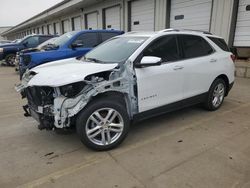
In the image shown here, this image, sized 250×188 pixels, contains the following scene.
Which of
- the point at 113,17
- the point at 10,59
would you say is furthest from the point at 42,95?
the point at 113,17

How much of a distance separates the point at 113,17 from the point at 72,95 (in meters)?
14.3

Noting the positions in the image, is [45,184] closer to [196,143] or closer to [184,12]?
[196,143]

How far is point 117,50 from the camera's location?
4.07 meters

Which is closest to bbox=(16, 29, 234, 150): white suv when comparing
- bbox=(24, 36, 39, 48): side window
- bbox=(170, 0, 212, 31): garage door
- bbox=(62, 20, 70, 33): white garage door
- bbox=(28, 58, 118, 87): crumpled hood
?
bbox=(28, 58, 118, 87): crumpled hood

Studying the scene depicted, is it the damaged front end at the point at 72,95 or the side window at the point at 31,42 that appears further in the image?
the side window at the point at 31,42

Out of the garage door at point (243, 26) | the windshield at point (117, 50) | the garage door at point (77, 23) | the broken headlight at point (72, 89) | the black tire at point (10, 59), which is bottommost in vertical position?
the black tire at point (10, 59)

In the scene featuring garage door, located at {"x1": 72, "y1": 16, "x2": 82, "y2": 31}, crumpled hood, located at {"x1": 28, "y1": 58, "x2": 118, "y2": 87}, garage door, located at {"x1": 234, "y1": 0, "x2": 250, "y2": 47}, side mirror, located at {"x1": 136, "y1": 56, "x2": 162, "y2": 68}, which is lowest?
crumpled hood, located at {"x1": 28, "y1": 58, "x2": 118, "y2": 87}

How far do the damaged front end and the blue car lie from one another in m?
4.10

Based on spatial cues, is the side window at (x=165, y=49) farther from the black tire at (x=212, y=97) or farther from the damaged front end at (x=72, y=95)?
the black tire at (x=212, y=97)

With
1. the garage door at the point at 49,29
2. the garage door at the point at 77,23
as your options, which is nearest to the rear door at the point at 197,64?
the garage door at the point at 77,23

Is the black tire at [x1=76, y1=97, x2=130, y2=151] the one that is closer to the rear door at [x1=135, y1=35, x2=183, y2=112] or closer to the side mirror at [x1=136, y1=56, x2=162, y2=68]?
the rear door at [x1=135, y1=35, x2=183, y2=112]

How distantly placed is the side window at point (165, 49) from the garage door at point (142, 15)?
938cm

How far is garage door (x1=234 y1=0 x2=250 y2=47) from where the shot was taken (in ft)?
28.8

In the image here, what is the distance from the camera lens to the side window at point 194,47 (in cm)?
430
